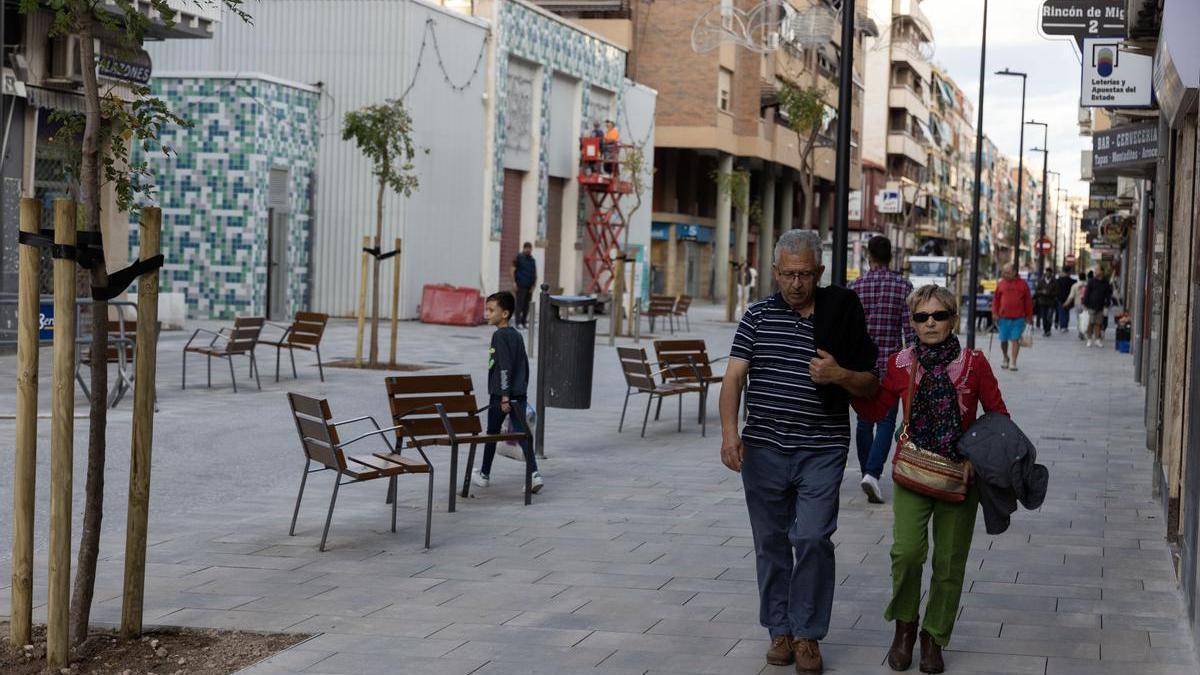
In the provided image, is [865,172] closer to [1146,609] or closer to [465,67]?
[465,67]

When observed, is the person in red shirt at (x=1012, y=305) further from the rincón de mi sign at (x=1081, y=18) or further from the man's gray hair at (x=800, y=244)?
the man's gray hair at (x=800, y=244)

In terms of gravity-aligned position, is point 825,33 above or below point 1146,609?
above

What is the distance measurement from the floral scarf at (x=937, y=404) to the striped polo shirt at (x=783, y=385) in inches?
11.0

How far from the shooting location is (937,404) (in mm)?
6023

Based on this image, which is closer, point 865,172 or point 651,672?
point 651,672

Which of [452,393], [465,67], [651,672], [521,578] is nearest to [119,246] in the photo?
[465,67]

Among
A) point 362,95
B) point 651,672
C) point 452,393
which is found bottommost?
point 651,672

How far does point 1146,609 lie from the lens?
7.32 meters

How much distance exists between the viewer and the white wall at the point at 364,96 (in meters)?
33.5

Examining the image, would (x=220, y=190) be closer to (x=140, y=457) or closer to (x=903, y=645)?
(x=140, y=457)

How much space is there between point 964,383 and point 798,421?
63 centimetres

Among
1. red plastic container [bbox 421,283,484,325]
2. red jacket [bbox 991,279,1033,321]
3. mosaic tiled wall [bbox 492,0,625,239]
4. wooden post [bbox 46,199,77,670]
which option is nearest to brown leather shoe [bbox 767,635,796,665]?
wooden post [bbox 46,199,77,670]

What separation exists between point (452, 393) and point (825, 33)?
17082mm

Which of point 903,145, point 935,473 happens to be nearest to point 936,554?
point 935,473
